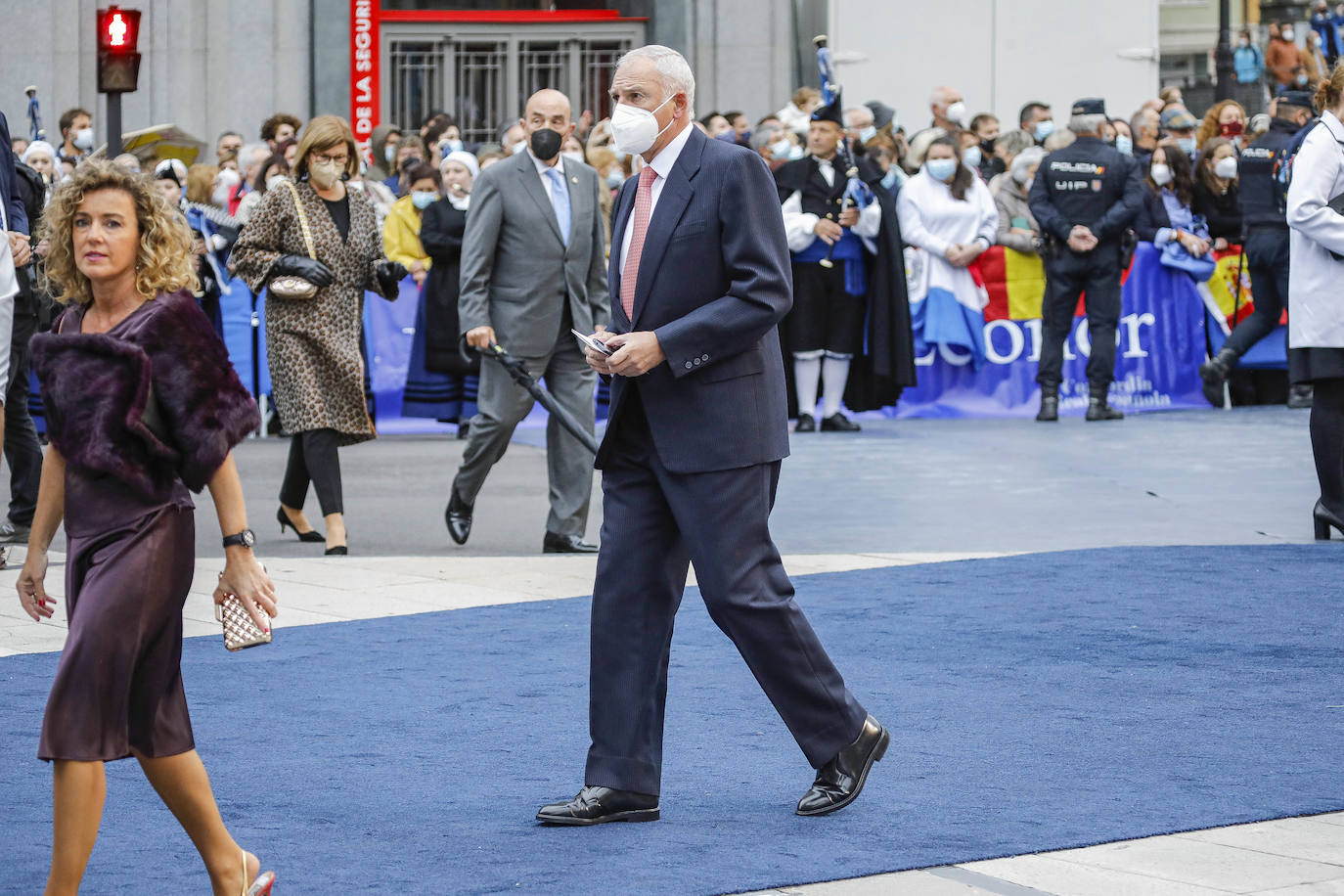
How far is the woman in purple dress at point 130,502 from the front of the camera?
158 inches

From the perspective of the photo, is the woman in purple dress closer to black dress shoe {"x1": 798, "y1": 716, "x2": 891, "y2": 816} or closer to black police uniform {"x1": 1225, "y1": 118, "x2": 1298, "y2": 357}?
black dress shoe {"x1": 798, "y1": 716, "x2": 891, "y2": 816}

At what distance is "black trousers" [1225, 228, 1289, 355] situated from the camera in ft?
50.0

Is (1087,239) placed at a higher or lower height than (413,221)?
lower

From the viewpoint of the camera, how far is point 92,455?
4074 mm

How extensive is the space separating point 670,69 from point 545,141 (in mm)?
4068

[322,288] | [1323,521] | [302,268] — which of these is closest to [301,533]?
[322,288]

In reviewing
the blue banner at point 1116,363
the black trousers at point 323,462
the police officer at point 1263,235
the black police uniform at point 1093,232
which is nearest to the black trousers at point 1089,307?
the black police uniform at point 1093,232

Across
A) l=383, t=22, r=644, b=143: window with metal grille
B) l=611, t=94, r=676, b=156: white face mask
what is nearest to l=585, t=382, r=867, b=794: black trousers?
l=611, t=94, r=676, b=156: white face mask

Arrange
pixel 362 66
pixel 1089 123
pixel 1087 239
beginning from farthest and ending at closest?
pixel 362 66
pixel 1089 123
pixel 1087 239

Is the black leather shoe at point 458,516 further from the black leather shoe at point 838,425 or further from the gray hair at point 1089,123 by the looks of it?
the gray hair at point 1089,123

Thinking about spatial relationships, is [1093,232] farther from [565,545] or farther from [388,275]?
[388,275]

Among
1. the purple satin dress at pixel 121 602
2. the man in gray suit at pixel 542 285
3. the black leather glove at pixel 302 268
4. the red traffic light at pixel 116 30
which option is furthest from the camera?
the red traffic light at pixel 116 30

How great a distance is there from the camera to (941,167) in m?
15.9

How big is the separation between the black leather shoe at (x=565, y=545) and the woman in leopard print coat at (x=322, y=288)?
3.04ft
